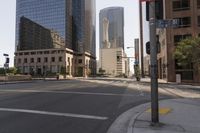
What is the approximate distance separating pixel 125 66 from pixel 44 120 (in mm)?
183641

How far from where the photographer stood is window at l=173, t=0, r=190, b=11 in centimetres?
5678

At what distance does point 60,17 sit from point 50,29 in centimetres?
935

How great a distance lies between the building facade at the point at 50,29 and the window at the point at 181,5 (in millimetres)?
98429

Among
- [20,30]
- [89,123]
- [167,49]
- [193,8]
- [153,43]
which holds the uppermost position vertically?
[20,30]

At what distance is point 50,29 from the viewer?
161 m

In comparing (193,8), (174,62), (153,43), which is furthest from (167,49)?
(153,43)

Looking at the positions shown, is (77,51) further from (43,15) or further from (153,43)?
(153,43)

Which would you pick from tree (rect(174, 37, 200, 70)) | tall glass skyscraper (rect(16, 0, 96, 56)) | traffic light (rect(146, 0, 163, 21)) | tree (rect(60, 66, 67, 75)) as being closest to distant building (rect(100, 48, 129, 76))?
tall glass skyscraper (rect(16, 0, 96, 56))

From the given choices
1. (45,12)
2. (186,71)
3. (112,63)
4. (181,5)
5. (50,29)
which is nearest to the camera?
(186,71)

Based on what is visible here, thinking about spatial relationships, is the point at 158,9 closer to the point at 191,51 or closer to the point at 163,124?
the point at 163,124

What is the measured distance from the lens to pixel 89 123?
978 cm

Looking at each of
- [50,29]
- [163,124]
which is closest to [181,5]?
[163,124]

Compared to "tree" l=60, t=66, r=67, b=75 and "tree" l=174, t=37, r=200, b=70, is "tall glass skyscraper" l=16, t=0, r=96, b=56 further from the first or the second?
"tree" l=174, t=37, r=200, b=70

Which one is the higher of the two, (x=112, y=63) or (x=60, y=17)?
(x=60, y=17)
